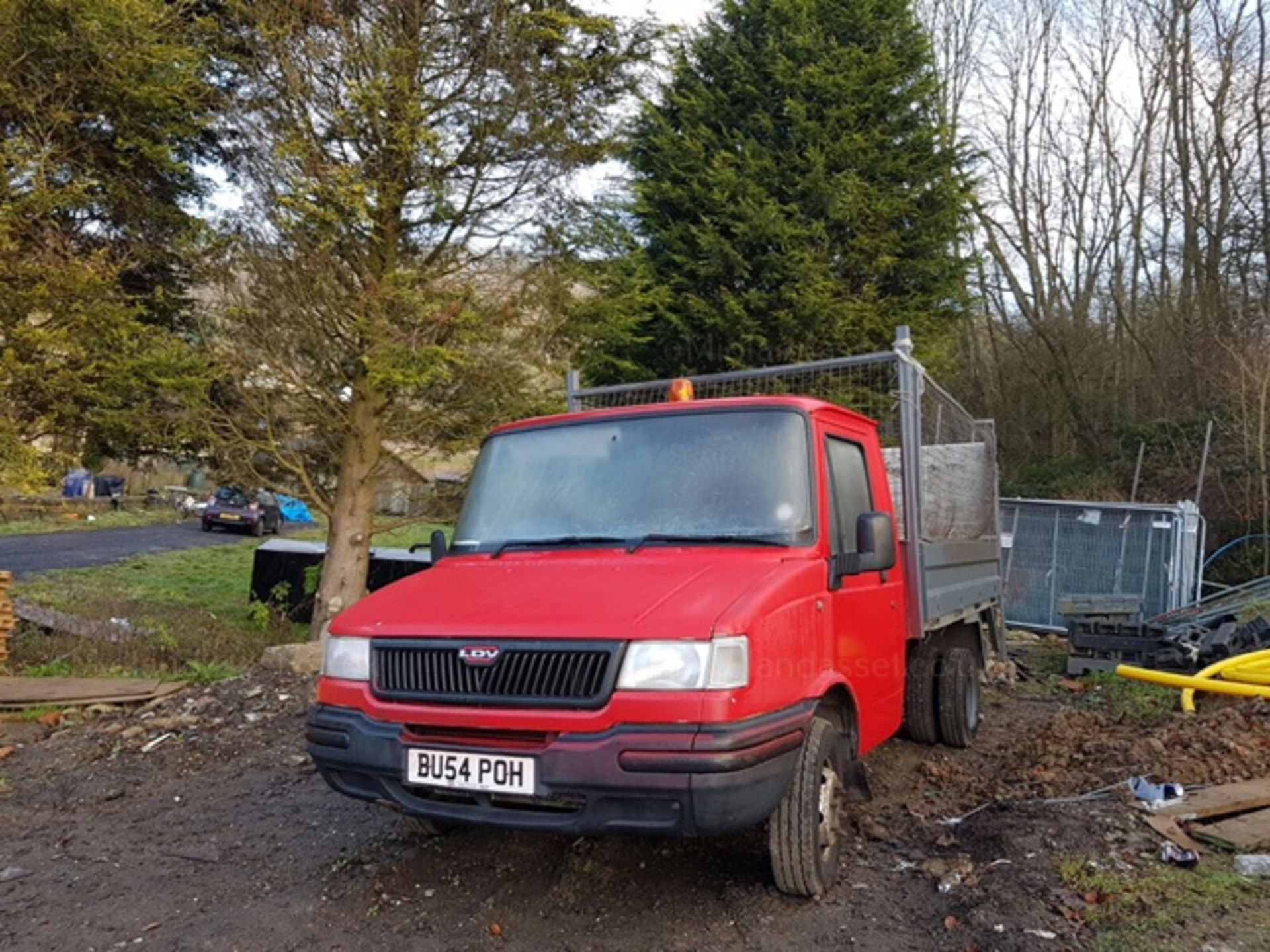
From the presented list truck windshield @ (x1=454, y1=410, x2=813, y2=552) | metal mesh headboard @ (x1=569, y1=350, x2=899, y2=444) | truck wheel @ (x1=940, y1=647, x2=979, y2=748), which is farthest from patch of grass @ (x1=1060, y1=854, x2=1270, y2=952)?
metal mesh headboard @ (x1=569, y1=350, x2=899, y2=444)

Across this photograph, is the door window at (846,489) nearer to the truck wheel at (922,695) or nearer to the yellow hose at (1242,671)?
the truck wheel at (922,695)

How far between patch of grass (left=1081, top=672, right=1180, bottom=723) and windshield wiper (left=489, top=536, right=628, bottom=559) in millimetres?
4638

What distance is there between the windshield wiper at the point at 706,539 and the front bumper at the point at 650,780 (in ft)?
2.36

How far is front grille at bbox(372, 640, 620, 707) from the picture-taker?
123 inches

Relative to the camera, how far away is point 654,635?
3.08 m

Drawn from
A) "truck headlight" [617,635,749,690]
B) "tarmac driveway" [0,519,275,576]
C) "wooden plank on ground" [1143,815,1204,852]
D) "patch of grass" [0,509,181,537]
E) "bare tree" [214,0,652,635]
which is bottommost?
"tarmac driveway" [0,519,275,576]

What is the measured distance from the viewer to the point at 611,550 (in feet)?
12.7

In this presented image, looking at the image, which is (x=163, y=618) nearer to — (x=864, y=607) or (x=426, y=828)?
(x=426, y=828)

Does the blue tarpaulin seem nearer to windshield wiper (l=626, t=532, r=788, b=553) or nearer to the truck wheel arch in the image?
windshield wiper (l=626, t=532, r=788, b=553)

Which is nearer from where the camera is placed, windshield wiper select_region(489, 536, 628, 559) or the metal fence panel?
windshield wiper select_region(489, 536, 628, 559)

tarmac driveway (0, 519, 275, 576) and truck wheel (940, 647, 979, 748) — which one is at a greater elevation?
truck wheel (940, 647, 979, 748)

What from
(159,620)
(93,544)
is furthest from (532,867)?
(93,544)

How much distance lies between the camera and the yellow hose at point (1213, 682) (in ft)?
19.9

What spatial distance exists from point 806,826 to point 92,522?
32771 mm
